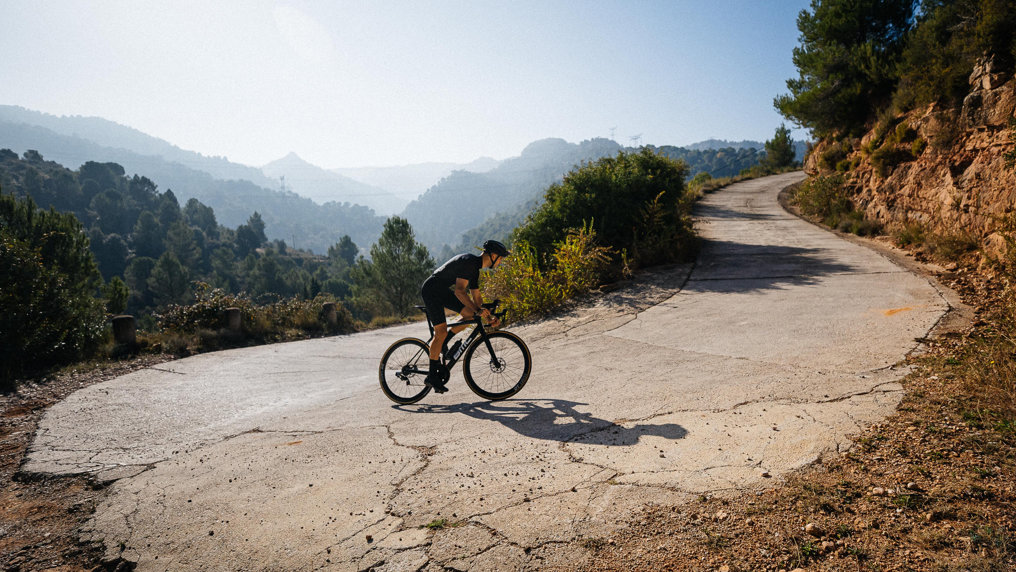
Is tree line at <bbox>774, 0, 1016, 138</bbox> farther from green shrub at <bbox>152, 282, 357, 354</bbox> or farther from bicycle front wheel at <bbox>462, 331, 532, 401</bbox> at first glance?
green shrub at <bbox>152, 282, 357, 354</bbox>

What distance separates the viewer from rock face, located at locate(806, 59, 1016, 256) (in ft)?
23.2

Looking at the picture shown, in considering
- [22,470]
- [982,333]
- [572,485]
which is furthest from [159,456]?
[982,333]

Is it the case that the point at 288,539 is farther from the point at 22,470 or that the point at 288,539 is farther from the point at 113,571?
the point at 22,470

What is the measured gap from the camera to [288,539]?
8.80ft

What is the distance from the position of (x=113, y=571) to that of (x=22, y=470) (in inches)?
92.5

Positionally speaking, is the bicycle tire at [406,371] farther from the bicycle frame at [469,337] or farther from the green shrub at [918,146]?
the green shrub at [918,146]

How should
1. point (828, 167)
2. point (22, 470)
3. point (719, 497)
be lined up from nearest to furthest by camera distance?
point (719, 497)
point (22, 470)
point (828, 167)

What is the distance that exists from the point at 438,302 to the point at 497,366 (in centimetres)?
97

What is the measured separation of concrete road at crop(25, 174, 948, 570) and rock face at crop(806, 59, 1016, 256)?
5.19 ft

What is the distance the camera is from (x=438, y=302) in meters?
5.00

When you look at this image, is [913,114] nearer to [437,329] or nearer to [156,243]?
[437,329]

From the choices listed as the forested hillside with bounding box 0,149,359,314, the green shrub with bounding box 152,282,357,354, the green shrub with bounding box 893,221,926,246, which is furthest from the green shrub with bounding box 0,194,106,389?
the forested hillside with bounding box 0,149,359,314

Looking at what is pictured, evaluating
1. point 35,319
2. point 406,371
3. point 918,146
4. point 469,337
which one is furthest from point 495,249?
point 918,146

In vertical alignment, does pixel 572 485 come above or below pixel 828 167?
below
